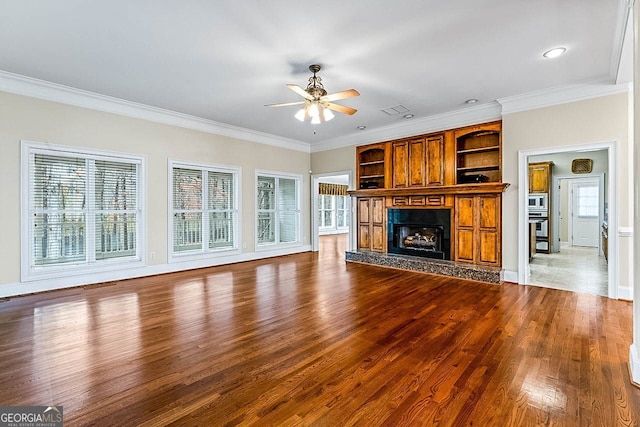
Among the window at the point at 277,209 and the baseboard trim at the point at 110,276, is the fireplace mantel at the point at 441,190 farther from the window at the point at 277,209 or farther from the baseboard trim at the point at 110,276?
the baseboard trim at the point at 110,276

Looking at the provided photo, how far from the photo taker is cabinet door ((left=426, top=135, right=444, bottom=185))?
19.2 feet

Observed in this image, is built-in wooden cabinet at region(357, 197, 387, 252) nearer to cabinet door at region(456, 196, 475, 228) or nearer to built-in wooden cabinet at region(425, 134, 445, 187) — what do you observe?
built-in wooden cabinet at region(425, 134, 445, 187)

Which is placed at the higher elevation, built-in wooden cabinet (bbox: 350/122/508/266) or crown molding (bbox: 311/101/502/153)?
crown molding (bbox: 311/101/502/153)

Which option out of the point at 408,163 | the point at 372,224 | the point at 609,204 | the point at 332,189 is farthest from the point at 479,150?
the point at 332,189

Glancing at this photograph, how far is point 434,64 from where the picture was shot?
3.73 m

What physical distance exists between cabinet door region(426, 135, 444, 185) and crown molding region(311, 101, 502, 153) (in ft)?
0.80

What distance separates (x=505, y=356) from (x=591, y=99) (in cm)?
402

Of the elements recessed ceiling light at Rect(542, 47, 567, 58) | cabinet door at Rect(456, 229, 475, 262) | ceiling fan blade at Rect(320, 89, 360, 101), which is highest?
recessed ceiling light at Rect(542, 47, 567, 58)

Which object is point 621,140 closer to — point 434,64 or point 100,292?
point 434,64

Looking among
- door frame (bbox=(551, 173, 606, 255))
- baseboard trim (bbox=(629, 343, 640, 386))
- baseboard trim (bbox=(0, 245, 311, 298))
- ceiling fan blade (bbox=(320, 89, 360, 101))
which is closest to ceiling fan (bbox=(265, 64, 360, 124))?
ceiling fan blade (bbox=(320, 89, 360, 101))

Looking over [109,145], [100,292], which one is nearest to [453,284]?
[100,292]

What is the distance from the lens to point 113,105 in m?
4.98

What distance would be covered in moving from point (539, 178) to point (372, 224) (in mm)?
5267

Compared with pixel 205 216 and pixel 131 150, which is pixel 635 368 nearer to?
pixel 205 216
